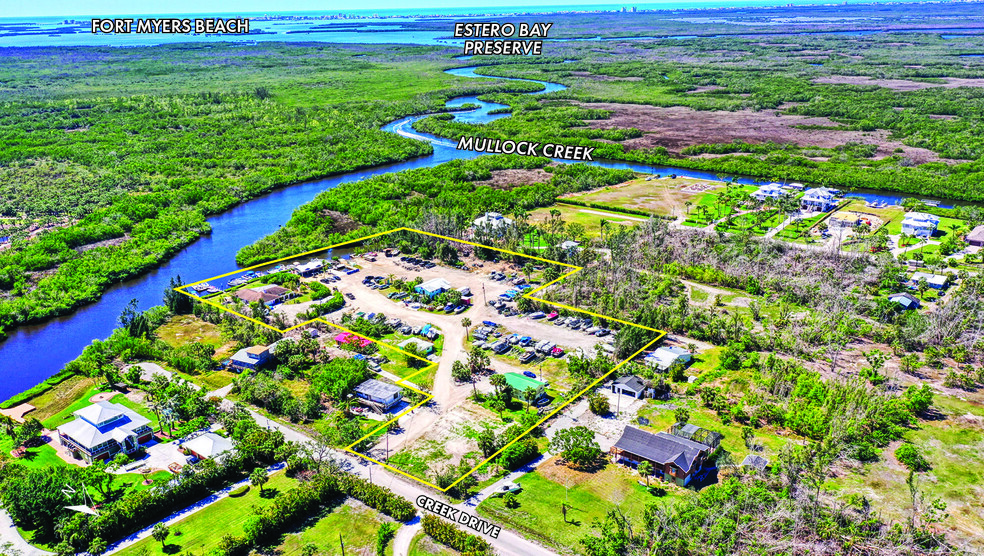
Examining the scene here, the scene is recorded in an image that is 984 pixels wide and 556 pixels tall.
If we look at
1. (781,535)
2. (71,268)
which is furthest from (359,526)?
(71,268)

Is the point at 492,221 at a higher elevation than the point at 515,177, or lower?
higher

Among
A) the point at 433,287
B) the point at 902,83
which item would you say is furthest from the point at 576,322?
the point at 902,83

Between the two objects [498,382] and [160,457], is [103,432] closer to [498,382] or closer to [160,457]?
[160,457]

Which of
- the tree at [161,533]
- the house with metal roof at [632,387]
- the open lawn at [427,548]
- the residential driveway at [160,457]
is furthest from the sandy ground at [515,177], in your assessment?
the tree at [161,533]

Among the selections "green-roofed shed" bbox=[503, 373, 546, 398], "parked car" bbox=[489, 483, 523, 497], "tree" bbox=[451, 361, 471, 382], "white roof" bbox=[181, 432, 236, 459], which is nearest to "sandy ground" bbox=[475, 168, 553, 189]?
"tree" bbox=[451, 361, 471, 382]

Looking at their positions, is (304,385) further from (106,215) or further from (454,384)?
(106,215)

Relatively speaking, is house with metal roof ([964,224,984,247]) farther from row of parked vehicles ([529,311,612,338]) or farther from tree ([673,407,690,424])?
tree ([673,407,690,424])
